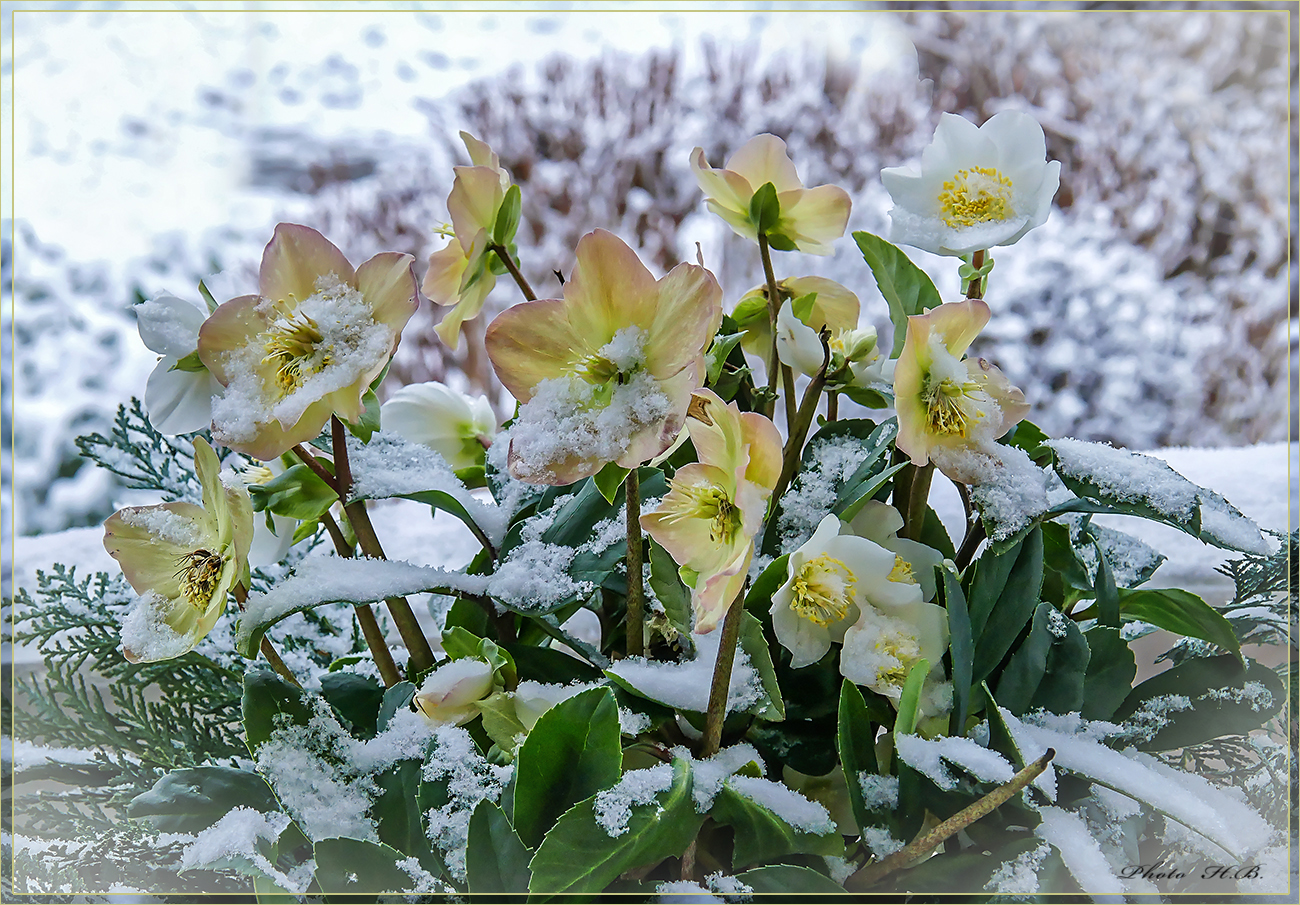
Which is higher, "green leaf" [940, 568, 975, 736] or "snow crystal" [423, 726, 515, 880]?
"green leaf" [940, 568, 975, 736]

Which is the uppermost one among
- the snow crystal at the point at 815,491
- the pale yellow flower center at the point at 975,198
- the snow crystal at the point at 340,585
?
the pale yellow flower center at the point at 975,198

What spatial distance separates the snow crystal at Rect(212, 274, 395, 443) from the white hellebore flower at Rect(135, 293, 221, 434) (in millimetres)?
10

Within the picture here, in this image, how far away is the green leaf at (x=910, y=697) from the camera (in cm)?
22

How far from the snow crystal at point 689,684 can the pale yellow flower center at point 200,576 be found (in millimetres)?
110

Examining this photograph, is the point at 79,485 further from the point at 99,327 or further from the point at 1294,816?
the point at 1294,816

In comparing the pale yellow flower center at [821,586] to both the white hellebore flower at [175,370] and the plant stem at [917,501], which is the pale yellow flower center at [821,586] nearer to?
the plant stem at [917,501]

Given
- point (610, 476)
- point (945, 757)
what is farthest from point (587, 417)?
point (945, 757)

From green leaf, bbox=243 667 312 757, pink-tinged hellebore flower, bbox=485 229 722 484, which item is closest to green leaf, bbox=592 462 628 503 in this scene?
pink-tinged hellebore flower, bbox=485 229 722 484

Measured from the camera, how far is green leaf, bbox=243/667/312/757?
24cm

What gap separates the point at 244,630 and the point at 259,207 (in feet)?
6.61

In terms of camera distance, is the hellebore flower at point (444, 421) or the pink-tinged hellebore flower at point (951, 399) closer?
the pink-tinged hellebore flower at point (951, 399)

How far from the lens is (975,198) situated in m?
0.28

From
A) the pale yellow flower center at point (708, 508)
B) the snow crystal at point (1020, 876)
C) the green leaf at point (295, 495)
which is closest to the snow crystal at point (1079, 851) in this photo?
the snow crystal at point (1020, 876)

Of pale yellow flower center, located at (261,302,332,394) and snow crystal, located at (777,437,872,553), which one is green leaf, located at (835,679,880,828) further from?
pale yellow flower center, located at (261,302,332,394)
